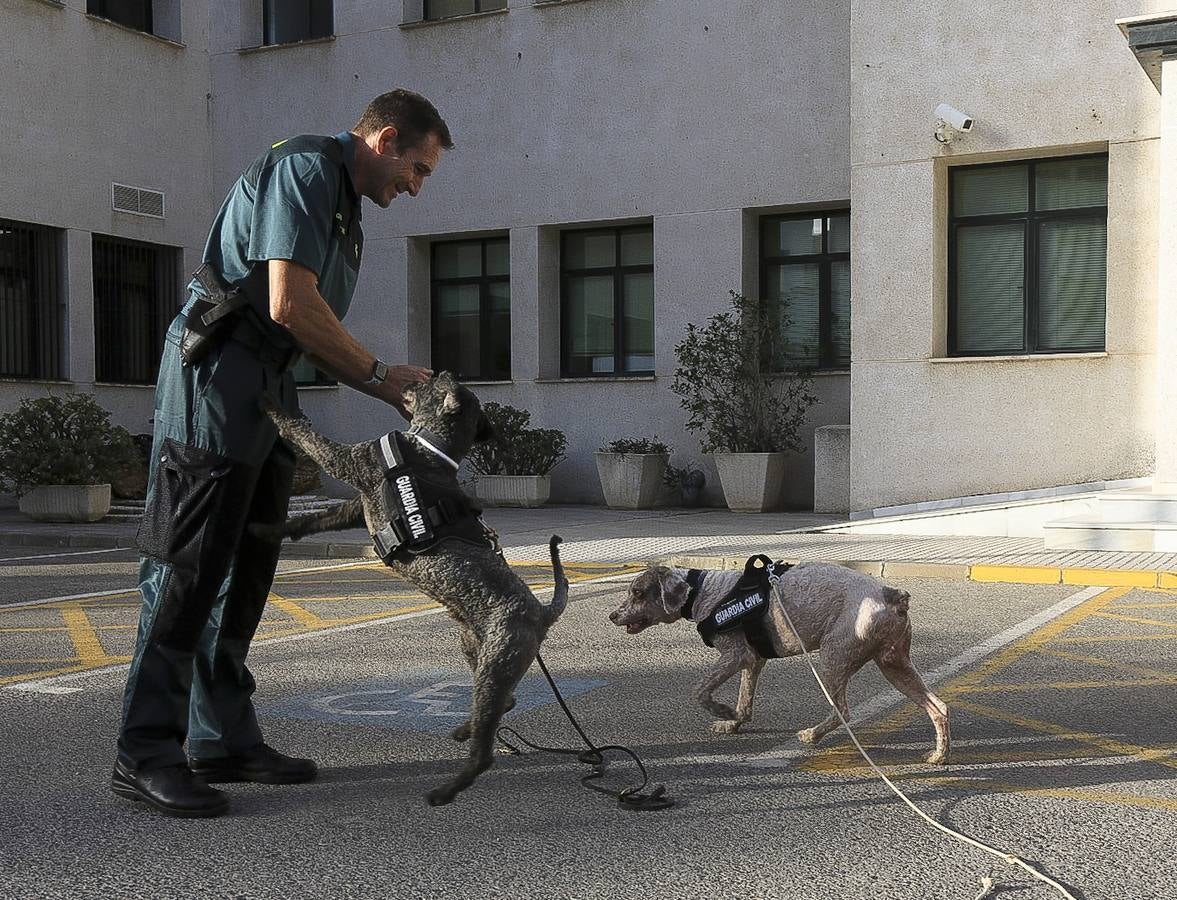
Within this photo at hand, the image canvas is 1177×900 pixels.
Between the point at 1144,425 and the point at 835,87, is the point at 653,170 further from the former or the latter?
the point at 1144,425

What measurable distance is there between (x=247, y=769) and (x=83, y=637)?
4.06 m

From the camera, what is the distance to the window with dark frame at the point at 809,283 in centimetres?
1947

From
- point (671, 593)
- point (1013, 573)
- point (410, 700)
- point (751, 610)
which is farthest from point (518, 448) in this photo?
point (751, 610)

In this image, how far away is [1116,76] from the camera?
48.5ft

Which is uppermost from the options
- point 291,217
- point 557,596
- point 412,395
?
point 291,217

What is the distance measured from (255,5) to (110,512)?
10.1 metres

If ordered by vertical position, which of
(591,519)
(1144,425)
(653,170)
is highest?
(653,170)

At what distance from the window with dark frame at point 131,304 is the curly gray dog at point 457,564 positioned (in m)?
18.6

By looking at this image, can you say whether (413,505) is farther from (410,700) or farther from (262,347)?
(410,700)

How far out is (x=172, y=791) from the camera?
4262 millimetres

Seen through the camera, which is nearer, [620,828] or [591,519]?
[620,828]

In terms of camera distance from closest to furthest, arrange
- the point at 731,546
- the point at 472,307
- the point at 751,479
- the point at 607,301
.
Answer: the point at 731,546 < the point at 751,479 < the point at 607,301 < the point at 472,307

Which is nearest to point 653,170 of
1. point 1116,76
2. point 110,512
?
point 1116,76

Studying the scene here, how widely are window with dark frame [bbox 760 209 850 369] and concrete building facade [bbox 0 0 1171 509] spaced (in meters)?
0.20
